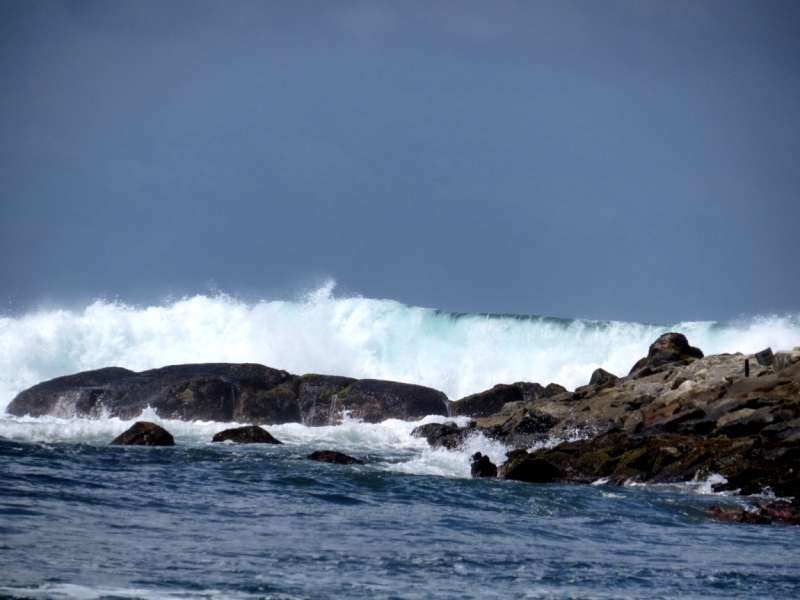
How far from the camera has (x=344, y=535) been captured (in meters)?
9.80

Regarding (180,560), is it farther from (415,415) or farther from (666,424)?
(415,415)

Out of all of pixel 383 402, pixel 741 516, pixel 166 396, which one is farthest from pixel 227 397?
pixel 741 516

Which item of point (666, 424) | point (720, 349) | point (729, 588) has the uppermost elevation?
point (720, 349)

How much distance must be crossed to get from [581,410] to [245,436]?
8878 millimetres

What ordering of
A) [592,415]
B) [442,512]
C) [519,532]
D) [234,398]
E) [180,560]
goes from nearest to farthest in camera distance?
[180,560] < [519,532] < [442,512] < [592,415] < [234,398]

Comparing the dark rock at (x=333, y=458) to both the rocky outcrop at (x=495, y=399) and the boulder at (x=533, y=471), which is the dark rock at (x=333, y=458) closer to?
the boulder at (x=533, y=471)

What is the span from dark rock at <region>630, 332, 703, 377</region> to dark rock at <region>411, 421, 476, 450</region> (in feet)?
21.6

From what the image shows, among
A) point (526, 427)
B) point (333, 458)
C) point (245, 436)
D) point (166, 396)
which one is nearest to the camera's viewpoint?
point (333, 458)

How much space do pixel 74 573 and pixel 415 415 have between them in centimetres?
2166

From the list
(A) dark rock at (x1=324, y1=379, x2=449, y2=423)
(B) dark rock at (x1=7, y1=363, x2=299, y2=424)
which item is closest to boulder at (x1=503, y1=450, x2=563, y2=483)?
(A) dark rock at (x1=324, y1=379, x2=449, y2=423)

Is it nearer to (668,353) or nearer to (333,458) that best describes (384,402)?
(668,353)

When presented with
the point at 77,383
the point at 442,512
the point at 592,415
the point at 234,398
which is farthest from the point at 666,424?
the point at 77,383

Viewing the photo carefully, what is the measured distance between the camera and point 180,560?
791 cm

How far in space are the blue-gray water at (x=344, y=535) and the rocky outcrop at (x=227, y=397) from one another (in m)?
10.6
